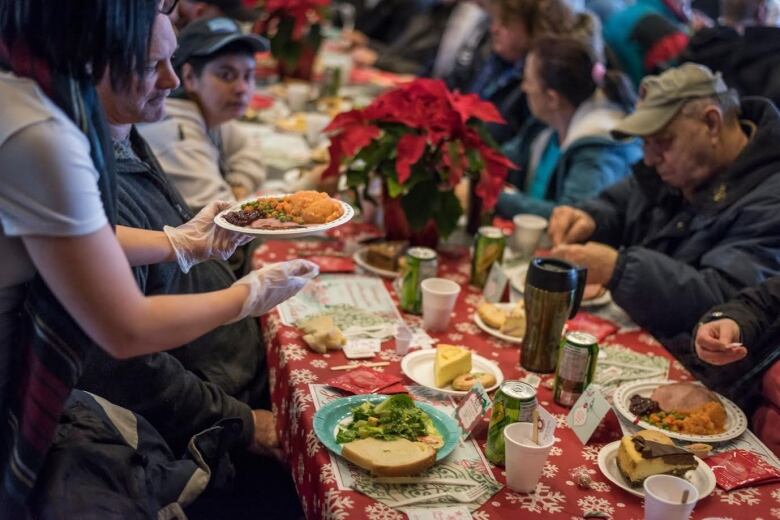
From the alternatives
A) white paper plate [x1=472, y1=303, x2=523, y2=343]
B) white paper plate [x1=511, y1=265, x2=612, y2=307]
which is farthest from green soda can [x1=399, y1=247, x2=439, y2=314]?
white paper plate [x1=511, y1=265, x2=612, y2=307]

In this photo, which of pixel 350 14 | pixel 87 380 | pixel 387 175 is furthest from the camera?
pixel 350 14

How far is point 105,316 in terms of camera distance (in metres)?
1.14

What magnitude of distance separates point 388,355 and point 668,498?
2.19ft

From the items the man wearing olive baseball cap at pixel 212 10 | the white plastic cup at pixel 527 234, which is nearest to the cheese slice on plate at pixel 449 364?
the white plastic cup at pixel 527 234

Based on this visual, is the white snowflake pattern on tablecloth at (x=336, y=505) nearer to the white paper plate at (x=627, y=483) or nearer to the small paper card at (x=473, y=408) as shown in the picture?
the small paper card at (x=473, y=408)

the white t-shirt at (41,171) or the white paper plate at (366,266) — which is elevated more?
the white t-shirt at (41,171)

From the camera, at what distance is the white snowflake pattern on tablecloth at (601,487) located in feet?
4.55

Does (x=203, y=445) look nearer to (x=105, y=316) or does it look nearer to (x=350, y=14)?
(x=105, y=316)

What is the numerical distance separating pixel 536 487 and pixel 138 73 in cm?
88

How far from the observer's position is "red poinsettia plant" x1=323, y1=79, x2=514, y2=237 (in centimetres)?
212

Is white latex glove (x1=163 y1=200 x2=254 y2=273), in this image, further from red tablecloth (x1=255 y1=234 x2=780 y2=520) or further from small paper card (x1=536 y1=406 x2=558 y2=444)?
small paper card (x1=536 y1=406 x2=558 y2=444)

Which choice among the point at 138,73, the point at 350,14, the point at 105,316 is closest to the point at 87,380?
the point at 105,316

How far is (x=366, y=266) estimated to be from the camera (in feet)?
7.22

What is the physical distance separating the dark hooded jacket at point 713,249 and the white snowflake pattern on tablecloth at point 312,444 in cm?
89
